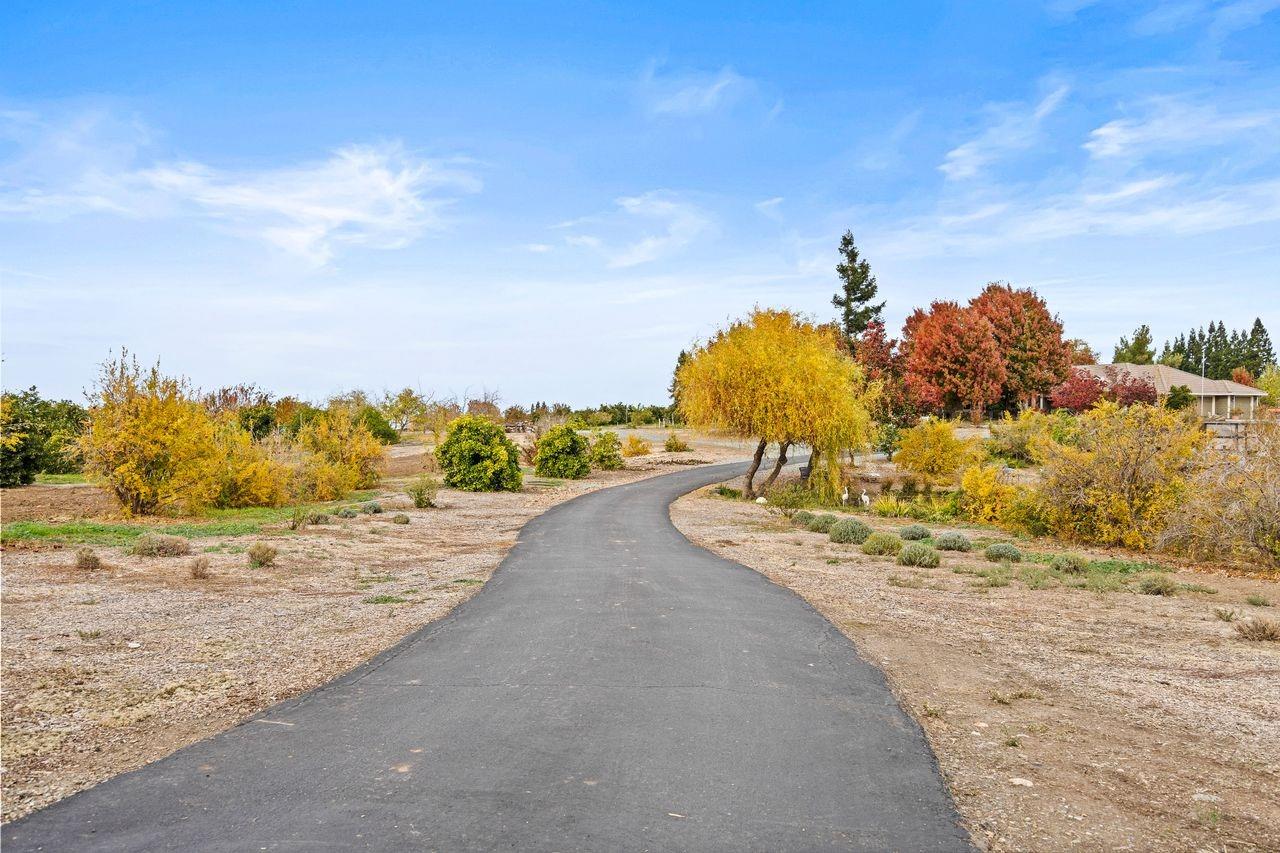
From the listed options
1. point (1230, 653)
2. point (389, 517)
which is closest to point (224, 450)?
point (389, 517)

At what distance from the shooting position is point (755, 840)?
4539 millimetres

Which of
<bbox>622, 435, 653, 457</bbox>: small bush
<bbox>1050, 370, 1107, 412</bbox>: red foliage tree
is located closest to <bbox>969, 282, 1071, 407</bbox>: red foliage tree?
<bbox>1050, 370, 1107, 412</bbox>: red foliage tree

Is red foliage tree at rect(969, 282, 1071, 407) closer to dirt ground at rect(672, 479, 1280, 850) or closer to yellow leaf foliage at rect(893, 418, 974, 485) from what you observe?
yellow leaf foliage at rect(893, 418, 974, 485)

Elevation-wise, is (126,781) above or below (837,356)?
below

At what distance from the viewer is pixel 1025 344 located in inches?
2320

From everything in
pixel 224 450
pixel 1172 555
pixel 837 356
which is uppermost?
pixel 837 356

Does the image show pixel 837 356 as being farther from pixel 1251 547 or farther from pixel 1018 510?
pixel 1251 547

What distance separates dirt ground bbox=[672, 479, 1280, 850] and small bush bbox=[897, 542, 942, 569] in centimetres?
162

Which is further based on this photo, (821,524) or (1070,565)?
(821,524)

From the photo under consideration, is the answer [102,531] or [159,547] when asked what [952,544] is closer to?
[159,547]

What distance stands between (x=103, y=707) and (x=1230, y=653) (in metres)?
11.6

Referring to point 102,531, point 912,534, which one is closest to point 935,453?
point 912,534

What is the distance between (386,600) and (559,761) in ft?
23.3

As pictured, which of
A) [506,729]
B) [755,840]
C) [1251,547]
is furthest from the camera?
[1251,547]
